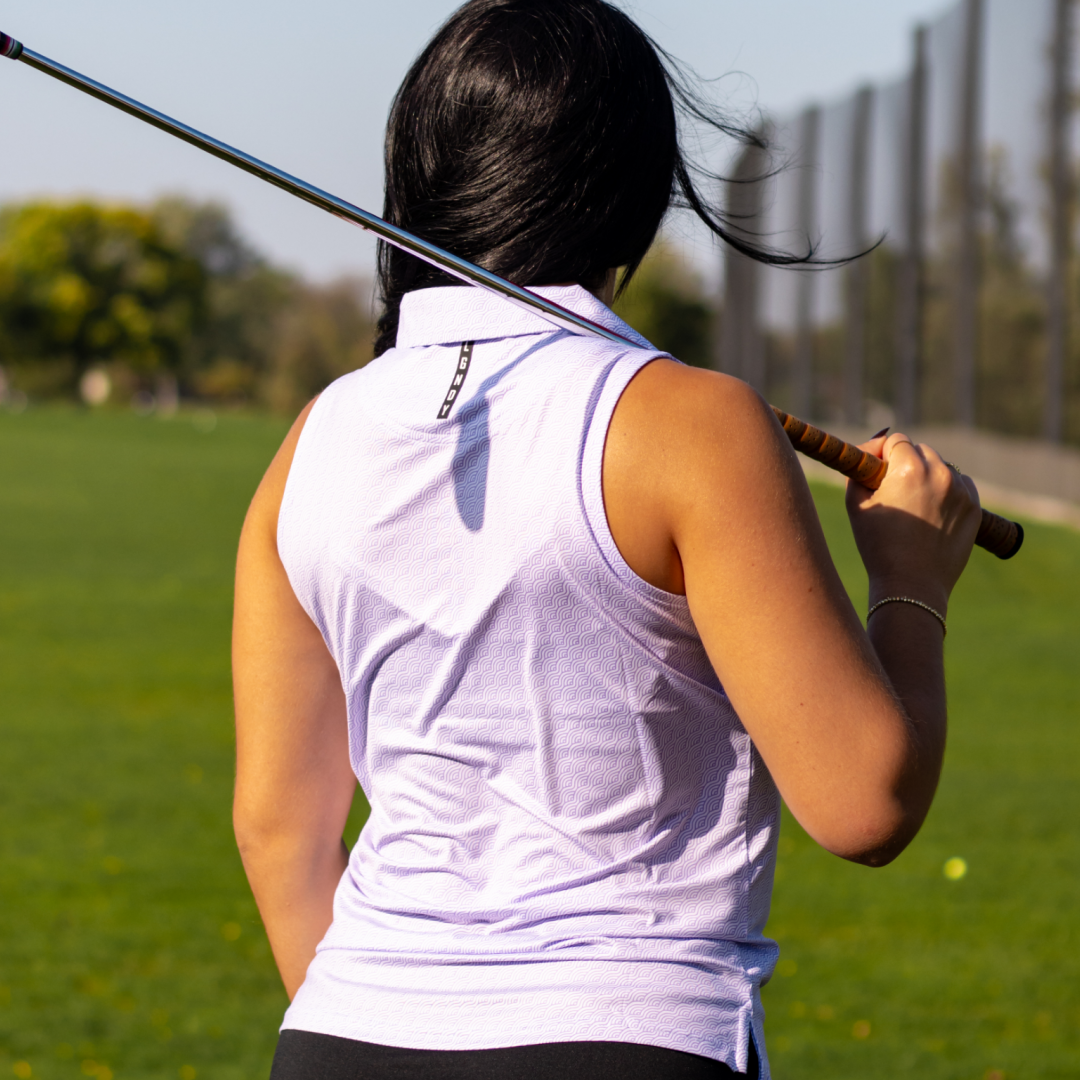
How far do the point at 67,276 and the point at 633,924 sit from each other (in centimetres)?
10870

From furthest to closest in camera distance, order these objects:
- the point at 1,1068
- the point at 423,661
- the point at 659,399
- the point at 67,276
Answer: the point at 67,276 < the point at 1,1068 < the point at 423,661 < the point at 659,399

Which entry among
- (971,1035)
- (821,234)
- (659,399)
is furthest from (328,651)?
(971,1035)

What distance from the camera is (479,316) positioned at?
1.40 metres

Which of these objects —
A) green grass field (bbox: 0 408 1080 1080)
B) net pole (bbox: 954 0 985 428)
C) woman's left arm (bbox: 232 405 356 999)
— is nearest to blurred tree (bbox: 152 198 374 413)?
net pole (bbox: 954 0 985 428)

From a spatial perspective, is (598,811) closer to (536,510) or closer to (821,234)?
(536,510)

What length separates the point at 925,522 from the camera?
1467mm

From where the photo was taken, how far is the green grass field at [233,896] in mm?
5023

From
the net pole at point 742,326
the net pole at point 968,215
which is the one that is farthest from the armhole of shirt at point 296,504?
the net pole at point 742,326

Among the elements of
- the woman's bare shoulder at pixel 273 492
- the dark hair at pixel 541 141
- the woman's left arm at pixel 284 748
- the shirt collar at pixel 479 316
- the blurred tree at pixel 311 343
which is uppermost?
the dark hair at pixel 541 141

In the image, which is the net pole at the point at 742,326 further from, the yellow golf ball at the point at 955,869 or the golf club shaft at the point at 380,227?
the golf club shaft at the point at 380,227

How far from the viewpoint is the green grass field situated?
5.02 meters

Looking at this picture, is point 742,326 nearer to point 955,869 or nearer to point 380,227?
point 955,869

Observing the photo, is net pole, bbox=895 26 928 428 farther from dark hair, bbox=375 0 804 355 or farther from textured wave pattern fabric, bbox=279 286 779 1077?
textured wave pattern fabric, bbox=279 286 779 1077

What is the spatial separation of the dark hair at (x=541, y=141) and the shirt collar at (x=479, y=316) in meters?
0.03
